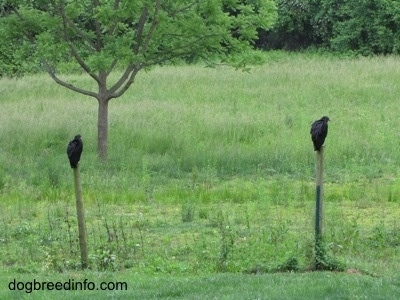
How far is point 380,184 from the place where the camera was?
1505cm

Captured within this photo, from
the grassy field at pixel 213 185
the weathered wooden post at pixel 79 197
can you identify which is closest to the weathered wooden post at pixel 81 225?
the weathered wooden post at pixel 79 197

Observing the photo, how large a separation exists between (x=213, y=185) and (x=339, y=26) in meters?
28.4

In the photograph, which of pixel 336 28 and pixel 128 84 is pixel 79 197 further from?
pixel 336 28

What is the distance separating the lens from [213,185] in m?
15.5

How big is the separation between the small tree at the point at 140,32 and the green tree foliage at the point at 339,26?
22910mm

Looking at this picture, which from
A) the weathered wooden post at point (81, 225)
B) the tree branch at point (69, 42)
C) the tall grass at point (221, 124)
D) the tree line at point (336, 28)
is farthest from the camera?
the tree line at point (336, 28)

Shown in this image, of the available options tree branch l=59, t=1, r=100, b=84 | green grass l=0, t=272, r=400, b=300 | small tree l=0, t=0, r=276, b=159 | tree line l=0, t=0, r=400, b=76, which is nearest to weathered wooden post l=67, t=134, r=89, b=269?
green grass l=0, t=272, r=400, b=300

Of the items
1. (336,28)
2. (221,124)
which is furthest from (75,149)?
(336,28)

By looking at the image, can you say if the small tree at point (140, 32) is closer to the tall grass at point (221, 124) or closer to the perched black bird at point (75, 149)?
the tall grass at point (221, 124)

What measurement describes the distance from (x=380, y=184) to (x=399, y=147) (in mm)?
3120

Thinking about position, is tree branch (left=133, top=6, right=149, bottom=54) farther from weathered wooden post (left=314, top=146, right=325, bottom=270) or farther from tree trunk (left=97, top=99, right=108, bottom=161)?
weathered wooden post (left=314, top=146, right=325, bottom=270)

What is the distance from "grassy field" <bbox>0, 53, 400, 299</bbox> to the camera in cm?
875

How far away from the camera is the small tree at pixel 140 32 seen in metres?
17.0

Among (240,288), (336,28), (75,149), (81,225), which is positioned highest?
(336,28)
